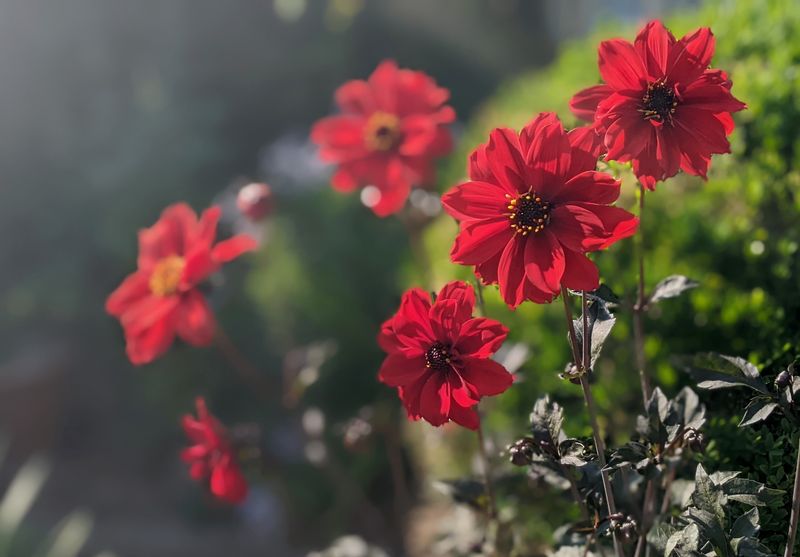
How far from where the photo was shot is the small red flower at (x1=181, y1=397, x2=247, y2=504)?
126 cm

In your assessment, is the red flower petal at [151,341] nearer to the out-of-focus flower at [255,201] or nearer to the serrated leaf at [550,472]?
the out-of-focus flower at [255,201]

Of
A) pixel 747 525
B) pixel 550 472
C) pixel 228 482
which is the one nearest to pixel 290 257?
pixel 228 482

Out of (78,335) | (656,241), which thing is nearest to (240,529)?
(78,335)

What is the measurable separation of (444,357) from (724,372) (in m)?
0.38

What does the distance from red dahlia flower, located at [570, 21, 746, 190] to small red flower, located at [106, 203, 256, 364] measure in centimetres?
67

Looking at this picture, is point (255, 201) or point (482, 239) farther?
point (255, 201)

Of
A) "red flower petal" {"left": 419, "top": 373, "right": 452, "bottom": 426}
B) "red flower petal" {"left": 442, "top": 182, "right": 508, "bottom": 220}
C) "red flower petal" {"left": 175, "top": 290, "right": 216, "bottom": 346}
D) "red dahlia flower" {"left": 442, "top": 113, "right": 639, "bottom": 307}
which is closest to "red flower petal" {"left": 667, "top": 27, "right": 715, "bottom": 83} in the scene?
"red dahlia flower" {"left": 442, "top": 113, "right": 639, "bottom": 307}

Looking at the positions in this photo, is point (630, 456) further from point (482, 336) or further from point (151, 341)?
point (151, 341)

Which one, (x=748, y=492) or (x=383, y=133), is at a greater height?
(x=383, y=133)

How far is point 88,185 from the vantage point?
5203mm

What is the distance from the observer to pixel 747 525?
3.16ft

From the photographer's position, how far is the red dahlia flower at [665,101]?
2.97ft

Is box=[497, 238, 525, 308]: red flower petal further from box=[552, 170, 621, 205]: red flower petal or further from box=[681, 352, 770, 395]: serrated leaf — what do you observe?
box=[681, 352, 770, 395]: serrated leaf

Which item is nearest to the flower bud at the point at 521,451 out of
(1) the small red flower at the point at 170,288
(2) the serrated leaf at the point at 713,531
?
(2) the serrated leaf at the point at 713,531
